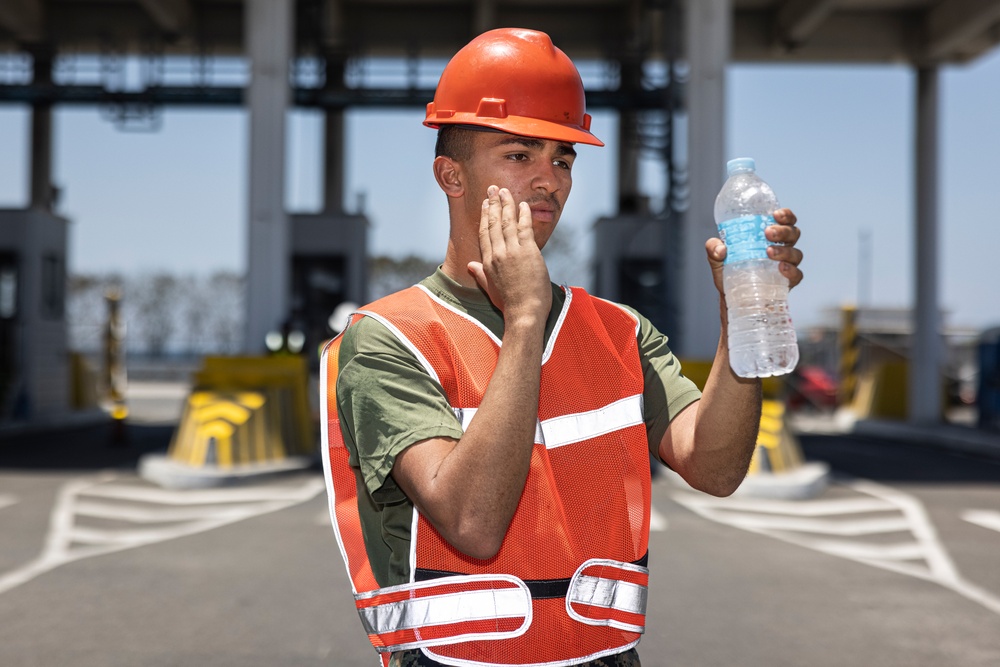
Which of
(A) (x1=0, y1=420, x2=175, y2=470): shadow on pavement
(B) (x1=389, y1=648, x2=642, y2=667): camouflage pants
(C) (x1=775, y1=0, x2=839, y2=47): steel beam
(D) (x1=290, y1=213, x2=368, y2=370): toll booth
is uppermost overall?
(C) (x1=775, y1=0, x2=839, y2=47): steel beam

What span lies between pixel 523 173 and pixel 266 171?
1746 cm

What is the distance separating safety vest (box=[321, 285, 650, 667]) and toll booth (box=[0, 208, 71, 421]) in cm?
2369

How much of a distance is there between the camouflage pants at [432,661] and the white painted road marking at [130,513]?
5986 mm

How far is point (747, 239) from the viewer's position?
2.06m

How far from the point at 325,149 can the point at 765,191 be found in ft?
89.9

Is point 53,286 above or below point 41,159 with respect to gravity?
below

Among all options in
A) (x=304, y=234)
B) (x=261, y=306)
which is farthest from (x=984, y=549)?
(x=304, y=234)

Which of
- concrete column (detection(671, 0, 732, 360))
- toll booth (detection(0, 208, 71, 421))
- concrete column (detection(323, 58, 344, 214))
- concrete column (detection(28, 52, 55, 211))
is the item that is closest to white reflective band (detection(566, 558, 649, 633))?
concrete column (detection(671, 0, 732, 360))

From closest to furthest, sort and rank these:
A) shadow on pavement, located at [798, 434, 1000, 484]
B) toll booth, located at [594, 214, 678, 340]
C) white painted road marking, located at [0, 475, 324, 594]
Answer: white painted road marking, located at [0, 475, 324, 594] → shadow on pavement, located at [798, 434, 1000, 484] → toll booth, located at [594, 214, 678, 340]

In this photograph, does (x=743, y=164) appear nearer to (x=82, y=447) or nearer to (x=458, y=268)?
(x=458, y=268)

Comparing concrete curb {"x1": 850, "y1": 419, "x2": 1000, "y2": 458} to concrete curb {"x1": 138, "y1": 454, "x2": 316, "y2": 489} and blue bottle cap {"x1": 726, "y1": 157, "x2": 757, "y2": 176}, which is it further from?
blue bottle cap {"x1": 726, "y1": 157, "x2": 757, "y2": 176}

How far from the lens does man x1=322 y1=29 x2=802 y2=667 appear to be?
1.79 meters

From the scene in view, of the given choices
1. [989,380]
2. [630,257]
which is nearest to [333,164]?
[630,257]

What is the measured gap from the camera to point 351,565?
2.01 meters
